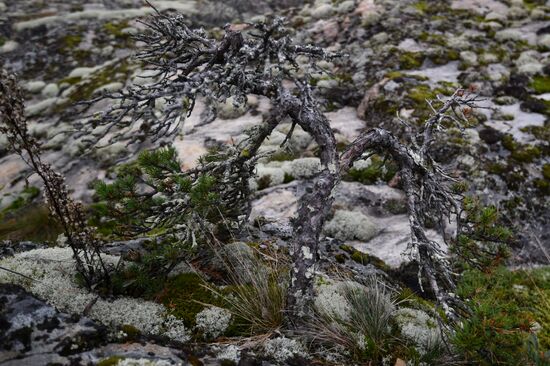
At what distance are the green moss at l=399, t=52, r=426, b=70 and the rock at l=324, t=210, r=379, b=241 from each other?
9.36 meters

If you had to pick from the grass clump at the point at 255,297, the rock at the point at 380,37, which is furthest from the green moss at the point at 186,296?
the rock at the point at 380,37

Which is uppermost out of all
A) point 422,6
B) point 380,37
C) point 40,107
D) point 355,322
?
point 422,6

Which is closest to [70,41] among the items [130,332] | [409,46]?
[409,46]

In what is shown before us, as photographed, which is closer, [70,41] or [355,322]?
[355,322]

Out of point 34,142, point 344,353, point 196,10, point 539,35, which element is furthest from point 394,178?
point 196,10

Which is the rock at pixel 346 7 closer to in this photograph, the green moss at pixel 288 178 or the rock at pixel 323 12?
the rock at pixel 323 12

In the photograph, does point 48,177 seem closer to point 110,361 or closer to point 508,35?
point 110,361

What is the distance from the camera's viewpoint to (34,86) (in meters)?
22.0

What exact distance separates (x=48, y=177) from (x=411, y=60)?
632 inches

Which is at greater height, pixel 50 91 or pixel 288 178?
pixel 50 91

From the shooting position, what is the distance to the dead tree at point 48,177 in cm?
353

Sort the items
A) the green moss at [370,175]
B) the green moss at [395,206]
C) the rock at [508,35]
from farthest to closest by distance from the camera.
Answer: the rock at [508,35] < the green moss at [370,175] < the green moss at [395,206]

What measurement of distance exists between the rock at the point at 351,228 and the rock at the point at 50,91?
18730mm

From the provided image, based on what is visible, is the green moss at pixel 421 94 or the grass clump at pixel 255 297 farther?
the green moss at pixel 421 94
